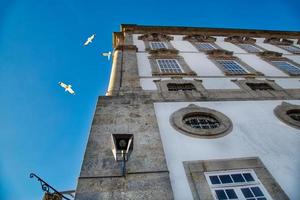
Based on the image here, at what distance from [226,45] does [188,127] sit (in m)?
13.5

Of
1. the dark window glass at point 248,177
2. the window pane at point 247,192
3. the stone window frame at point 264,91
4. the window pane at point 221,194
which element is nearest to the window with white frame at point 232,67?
the stone window frame at point 264,91

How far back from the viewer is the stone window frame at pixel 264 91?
33.2 feet

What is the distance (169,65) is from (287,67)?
747cm

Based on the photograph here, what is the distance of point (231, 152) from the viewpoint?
A: 672 cm

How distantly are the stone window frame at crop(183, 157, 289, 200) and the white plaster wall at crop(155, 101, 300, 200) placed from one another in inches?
6.3

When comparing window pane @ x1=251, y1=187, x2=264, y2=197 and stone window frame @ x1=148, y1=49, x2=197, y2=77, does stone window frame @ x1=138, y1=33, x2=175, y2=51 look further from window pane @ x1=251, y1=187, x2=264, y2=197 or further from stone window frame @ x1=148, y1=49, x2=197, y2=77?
window pane @ x1=251, y1=187, x2=264, y2=197

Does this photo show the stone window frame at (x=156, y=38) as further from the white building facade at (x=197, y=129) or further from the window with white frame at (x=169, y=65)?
the window with white frame at (x=169, y=65)

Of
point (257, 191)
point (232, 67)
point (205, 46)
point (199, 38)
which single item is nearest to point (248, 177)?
point (257, 191)

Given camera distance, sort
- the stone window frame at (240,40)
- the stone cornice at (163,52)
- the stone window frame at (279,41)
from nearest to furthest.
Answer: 1. the stone cornice at (163,52)
2. the stone window frame at (240,40)
3. the stone window frame at (279,41)

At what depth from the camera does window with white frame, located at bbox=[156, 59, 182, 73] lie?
12723mm

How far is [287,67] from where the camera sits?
14.5 m

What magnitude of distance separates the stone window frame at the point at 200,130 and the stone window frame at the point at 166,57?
3.39m

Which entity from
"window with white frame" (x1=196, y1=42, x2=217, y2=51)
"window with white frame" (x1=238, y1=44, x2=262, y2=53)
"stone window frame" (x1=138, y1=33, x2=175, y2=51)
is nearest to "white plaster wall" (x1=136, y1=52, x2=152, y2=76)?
"stone window frame" (x1=138, y1=33, x2=175, y2=51)

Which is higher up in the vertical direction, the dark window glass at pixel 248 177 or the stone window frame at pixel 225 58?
the stone window frame at pixel 225 58
